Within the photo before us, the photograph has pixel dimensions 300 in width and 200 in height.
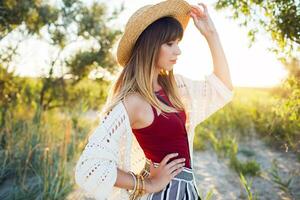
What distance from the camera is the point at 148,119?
1.90m

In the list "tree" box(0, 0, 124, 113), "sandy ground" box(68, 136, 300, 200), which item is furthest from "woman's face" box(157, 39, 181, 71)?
"tree" box(0, 0, 124, 113)

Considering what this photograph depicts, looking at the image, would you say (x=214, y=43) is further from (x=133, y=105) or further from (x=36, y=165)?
(x=36, y=165)

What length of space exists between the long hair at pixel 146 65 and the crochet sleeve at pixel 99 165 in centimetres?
21

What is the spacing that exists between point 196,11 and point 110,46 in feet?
14.2

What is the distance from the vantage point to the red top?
74.7 inches

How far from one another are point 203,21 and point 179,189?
1.07m

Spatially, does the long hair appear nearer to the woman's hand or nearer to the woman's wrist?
the woman's hand

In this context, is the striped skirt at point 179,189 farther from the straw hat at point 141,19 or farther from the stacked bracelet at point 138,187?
the straw hat at point 141,19

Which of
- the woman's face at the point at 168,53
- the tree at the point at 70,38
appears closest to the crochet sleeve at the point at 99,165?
the woman's face at the point at 168,53

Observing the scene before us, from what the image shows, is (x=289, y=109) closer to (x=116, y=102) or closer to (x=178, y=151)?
(x=178, y=151)

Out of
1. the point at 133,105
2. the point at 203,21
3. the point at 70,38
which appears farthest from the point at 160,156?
the point at 70,38

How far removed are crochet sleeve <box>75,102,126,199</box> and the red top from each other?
23 cm

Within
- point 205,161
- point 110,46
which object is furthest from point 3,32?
point 205,161

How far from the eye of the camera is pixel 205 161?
530 centimetres
